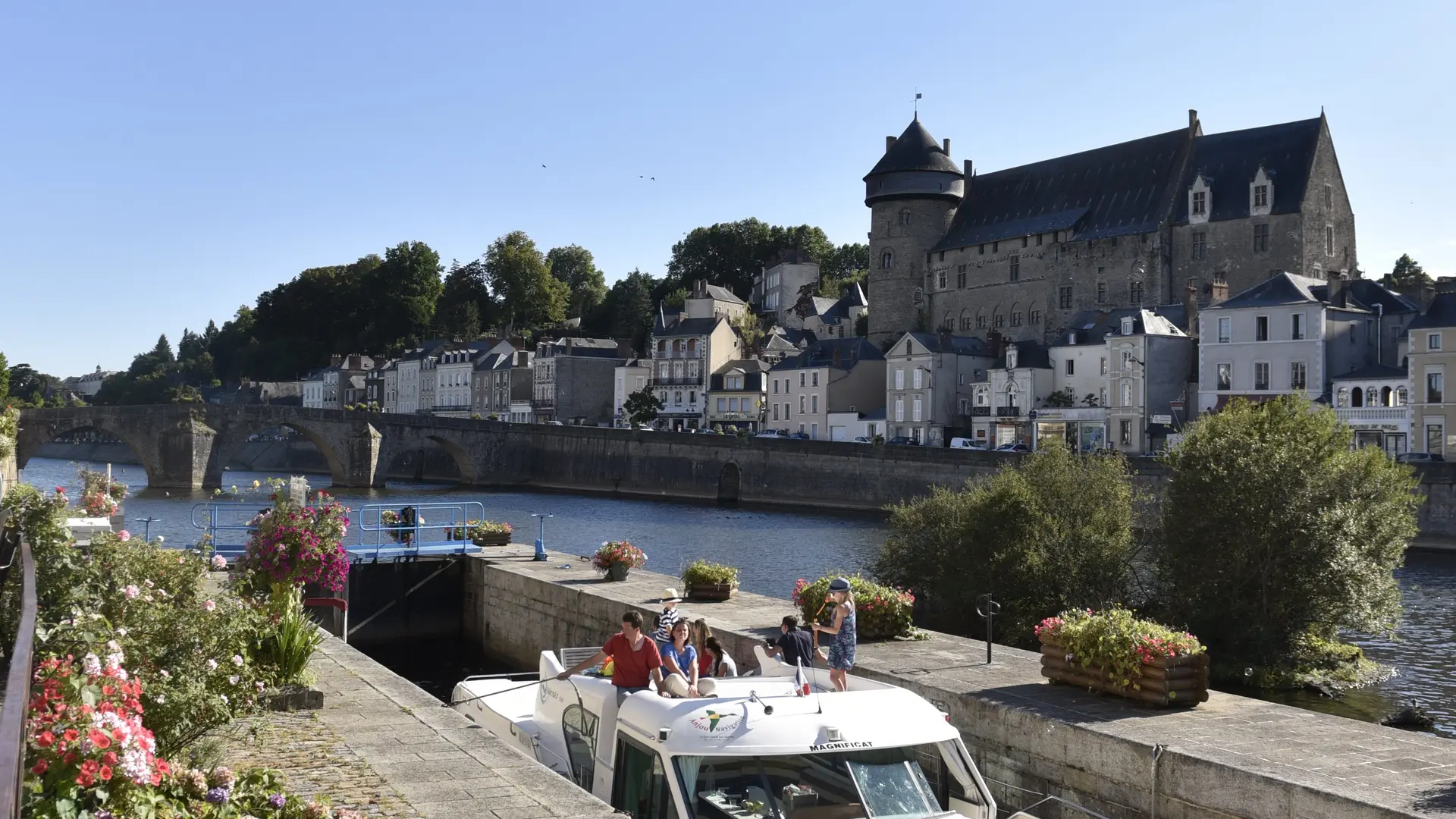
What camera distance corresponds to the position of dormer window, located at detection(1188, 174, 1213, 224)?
67.0 m

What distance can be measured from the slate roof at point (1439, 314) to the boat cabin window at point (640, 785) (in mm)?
42639

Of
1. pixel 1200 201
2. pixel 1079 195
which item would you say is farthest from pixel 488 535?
pixel 1079 195

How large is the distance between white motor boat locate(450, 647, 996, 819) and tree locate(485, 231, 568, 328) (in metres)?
105

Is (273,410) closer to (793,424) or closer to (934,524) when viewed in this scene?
(793,424)

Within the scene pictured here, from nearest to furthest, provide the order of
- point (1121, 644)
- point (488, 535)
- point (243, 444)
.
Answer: point (1121, 644) → point (488, 535) → point (243, 444)

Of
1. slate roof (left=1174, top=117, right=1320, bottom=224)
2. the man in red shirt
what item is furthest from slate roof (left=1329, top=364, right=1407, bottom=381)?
the man in red shirt

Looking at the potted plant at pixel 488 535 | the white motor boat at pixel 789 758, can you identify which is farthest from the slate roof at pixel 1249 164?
the white motor boat at pixel 789 758

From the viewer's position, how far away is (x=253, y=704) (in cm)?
827

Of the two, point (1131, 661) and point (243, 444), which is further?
point (243, 444)

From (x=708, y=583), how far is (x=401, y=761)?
9020 mm

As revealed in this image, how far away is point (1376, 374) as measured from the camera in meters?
46.8

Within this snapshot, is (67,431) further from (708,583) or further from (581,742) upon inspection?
(581,742)

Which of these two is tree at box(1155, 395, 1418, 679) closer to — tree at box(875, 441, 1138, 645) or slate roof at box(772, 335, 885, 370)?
tree at box(875, 441, 1138, 645)

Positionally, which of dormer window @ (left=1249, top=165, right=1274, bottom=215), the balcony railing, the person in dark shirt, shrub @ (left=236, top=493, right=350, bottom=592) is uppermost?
dormer window @ (left=1249, top=165, right=1274, bottom=215)
